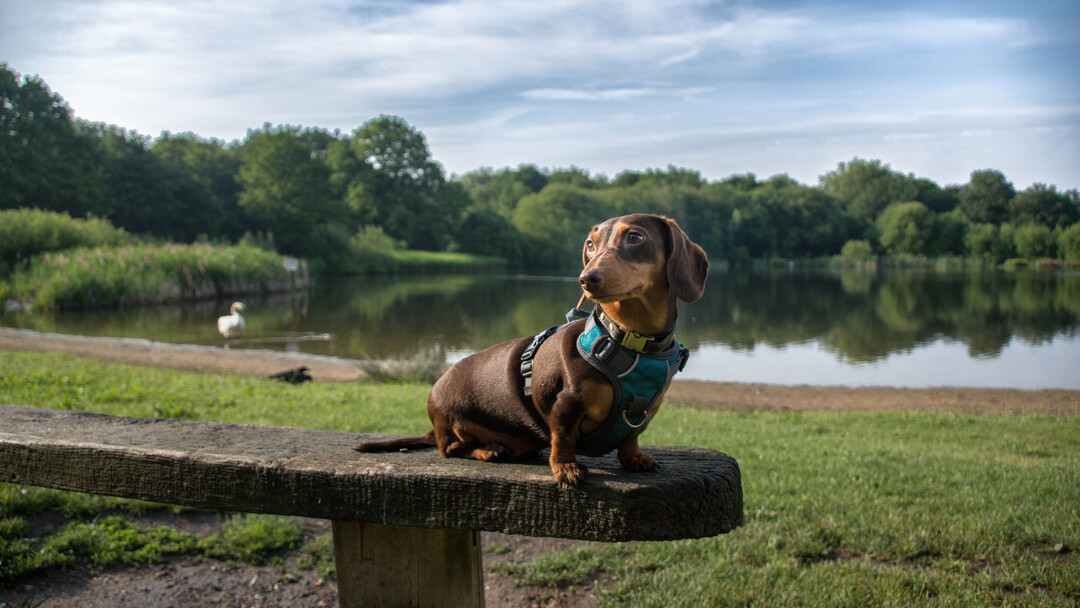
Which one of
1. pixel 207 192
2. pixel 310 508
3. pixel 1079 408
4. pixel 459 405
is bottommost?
pixel 1079 408

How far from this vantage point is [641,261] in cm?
207

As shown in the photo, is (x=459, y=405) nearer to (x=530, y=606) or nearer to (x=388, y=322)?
(x=530, y=606)

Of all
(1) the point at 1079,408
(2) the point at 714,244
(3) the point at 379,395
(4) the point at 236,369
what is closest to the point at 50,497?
(3) the point at 379,395

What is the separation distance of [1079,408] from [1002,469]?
7.03 metres

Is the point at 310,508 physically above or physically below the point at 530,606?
above

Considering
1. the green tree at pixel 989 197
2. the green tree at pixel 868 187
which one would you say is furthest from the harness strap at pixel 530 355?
the green tree at pixel 868 187

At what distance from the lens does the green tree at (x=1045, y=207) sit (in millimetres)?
54094

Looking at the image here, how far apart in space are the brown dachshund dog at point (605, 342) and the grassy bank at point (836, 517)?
1.93 meters

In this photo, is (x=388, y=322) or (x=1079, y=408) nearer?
(x=1079, y=408)

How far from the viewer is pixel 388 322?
25.5 meters

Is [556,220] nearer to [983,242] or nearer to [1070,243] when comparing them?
[983,242]

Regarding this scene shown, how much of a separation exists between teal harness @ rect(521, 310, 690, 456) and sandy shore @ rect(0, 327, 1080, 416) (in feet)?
31.1

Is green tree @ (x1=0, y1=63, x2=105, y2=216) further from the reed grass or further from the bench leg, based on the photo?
the bench leg

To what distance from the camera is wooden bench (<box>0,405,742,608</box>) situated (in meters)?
2.20
